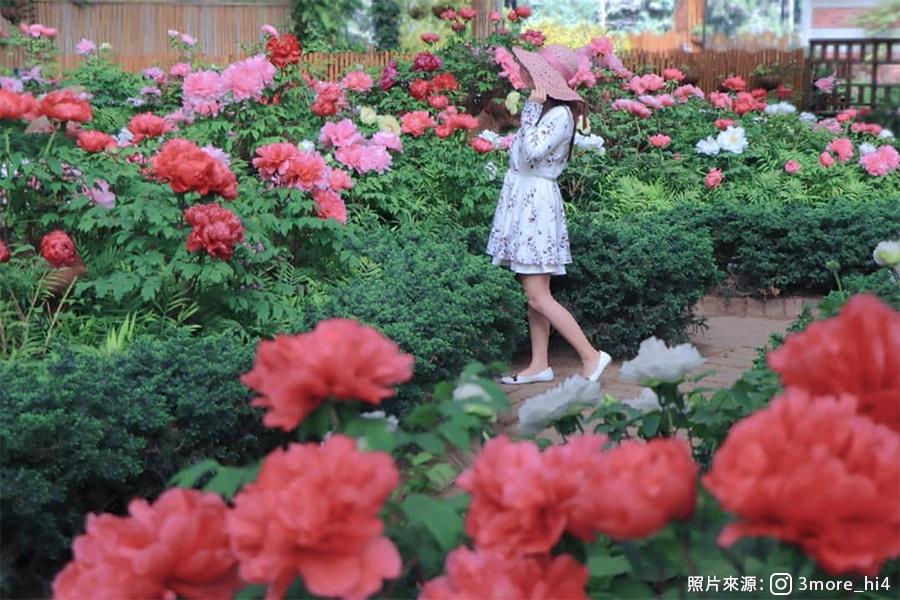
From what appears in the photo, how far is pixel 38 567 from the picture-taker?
307 centimetres

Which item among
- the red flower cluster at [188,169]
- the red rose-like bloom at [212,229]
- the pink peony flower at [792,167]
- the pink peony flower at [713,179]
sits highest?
the red flower cluster at [188,169]

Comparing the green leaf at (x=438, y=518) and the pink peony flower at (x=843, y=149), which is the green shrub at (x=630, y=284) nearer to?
the pink peony flower at (x=843, y=149)

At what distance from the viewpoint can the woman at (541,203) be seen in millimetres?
5223

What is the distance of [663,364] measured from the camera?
2021mm

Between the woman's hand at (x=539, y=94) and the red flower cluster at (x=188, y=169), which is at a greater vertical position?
the woman's hand at (x=539, y=94)

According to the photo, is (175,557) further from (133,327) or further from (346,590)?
(133,327)

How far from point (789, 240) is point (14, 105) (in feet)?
15.3

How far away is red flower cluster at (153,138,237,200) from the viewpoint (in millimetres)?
3807

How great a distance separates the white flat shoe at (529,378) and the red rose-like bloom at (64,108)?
2187 millimetres

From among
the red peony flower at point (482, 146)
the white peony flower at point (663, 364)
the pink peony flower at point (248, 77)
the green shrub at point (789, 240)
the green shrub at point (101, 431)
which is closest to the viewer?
the white peony flower at point (663, 364)

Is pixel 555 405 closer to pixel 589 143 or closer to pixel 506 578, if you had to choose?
pixel 506 578

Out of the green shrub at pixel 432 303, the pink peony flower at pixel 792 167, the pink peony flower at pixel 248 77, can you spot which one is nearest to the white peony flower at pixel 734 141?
the pink peony flower at pixel 792 167

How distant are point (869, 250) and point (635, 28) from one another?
12.8 metres

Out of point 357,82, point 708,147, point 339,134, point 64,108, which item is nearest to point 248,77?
point 339,134
